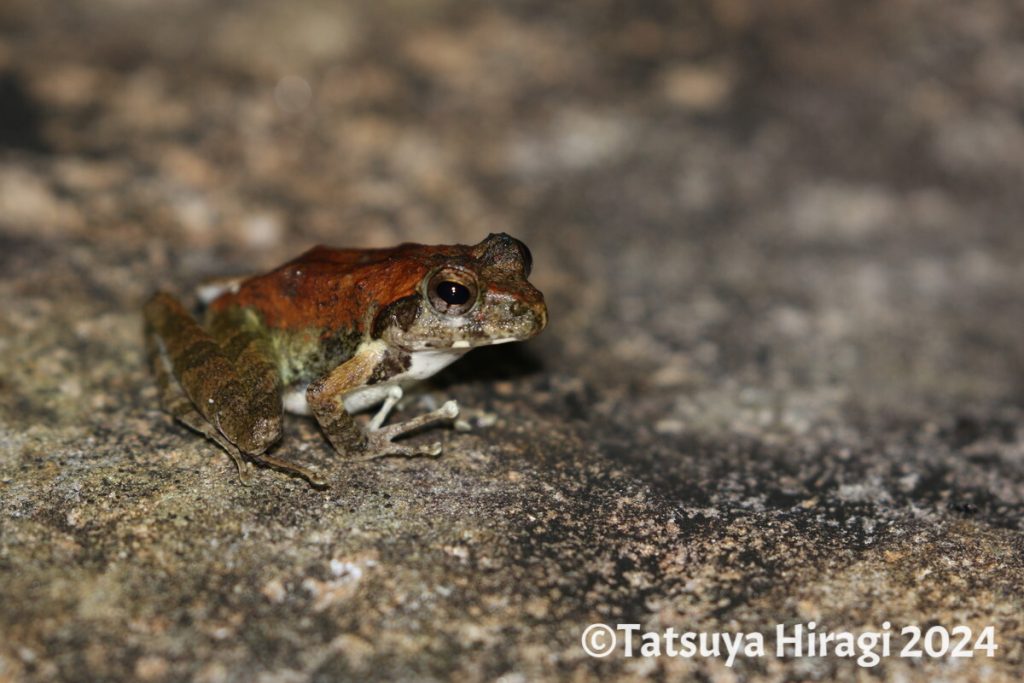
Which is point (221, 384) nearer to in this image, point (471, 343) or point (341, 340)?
point (341, 340)

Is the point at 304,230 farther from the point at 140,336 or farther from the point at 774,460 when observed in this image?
the point at 774,460

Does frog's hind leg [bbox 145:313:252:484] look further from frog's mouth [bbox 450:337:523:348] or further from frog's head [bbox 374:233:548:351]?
frog's mouth [bbox 450:337:523:348]

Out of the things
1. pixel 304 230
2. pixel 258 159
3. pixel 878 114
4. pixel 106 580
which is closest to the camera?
pixel 106 580

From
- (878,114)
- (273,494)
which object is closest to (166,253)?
(273,494)

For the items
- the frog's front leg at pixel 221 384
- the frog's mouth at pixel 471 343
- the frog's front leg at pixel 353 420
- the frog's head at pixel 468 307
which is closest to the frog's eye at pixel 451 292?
the frog's head at pixel 468 307

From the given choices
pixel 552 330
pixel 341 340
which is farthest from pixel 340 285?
pixel 552 330

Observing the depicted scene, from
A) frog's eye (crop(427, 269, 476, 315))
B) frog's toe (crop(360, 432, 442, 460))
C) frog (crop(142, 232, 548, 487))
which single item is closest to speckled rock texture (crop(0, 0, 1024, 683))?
frog's toe (crop(360, 432, 442, 460))
